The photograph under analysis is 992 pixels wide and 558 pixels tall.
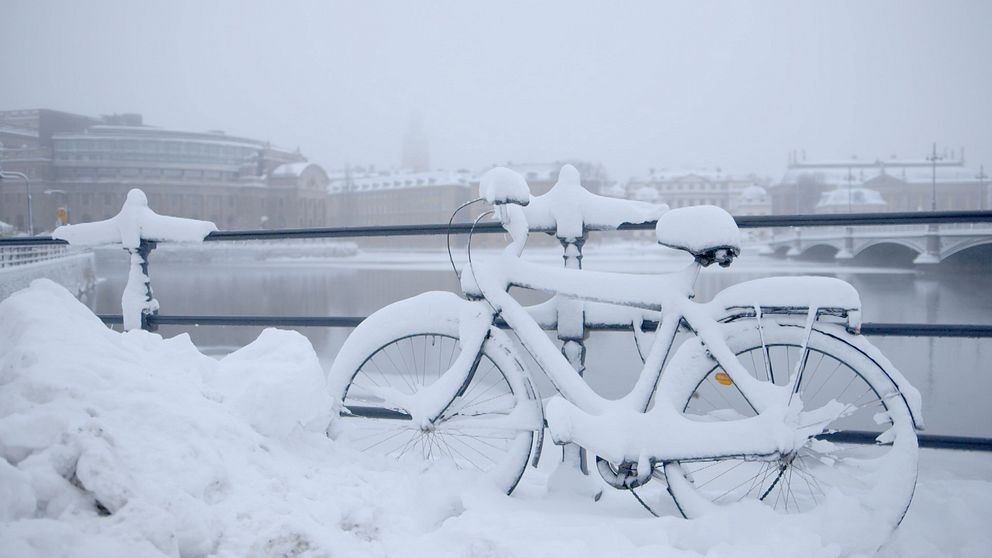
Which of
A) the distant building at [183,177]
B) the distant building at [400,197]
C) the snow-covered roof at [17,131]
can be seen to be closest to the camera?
the snow-covered roof at [17,131]

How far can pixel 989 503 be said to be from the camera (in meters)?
2.09

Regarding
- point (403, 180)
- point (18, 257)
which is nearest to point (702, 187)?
point (403, 180)

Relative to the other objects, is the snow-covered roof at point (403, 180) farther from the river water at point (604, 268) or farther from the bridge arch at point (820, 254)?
the bridge arch at point (820, 254)

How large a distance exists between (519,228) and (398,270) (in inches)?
1268

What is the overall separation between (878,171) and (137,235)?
75043mm

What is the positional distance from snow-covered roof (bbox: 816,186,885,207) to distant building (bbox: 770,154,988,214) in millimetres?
509

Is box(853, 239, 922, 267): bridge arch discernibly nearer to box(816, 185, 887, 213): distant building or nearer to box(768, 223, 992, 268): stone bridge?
box(768, 223, 992, 268): stone bridge

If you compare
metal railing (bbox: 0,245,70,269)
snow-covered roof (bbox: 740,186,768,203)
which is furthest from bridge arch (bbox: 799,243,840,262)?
metal railing (bbox: 0,245,70,269)

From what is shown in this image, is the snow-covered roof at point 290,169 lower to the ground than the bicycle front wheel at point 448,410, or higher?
higher

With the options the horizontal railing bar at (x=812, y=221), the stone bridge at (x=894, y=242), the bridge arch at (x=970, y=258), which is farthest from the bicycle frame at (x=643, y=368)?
the bridge arch at (x=970, y=258)

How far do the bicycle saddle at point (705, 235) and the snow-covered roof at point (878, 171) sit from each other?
55077 millimetres

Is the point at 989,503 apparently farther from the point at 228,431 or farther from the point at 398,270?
the point at 398,270

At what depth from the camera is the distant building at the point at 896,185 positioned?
48.6m

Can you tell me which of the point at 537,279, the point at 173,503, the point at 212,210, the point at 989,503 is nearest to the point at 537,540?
the point at 537,279
